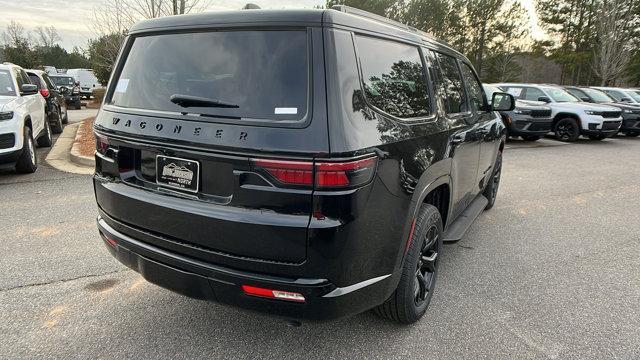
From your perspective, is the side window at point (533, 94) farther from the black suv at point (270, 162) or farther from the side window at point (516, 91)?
the black suv at point (270, 162)

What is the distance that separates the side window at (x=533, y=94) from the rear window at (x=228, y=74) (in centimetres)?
1332

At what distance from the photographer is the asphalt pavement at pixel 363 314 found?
2.63 m

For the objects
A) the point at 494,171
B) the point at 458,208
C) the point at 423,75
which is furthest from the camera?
the point at 494,171

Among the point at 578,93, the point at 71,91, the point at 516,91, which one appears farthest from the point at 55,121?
the point at 578,93

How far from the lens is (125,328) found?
276 centimetres

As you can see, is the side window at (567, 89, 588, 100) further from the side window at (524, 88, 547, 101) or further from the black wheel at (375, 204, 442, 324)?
the black wheel at (375, 204, 442, 324)

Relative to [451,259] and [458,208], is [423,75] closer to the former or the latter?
[458,208]

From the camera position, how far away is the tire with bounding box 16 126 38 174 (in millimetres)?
6621

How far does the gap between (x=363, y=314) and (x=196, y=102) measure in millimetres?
1779

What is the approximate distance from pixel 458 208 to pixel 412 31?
1.61 m

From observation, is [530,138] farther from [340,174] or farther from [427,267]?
[340,174]

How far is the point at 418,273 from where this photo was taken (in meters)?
2.88

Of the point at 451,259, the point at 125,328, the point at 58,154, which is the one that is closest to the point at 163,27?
the point at 125,328

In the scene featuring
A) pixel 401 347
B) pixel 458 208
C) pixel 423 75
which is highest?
pixel 423 75
